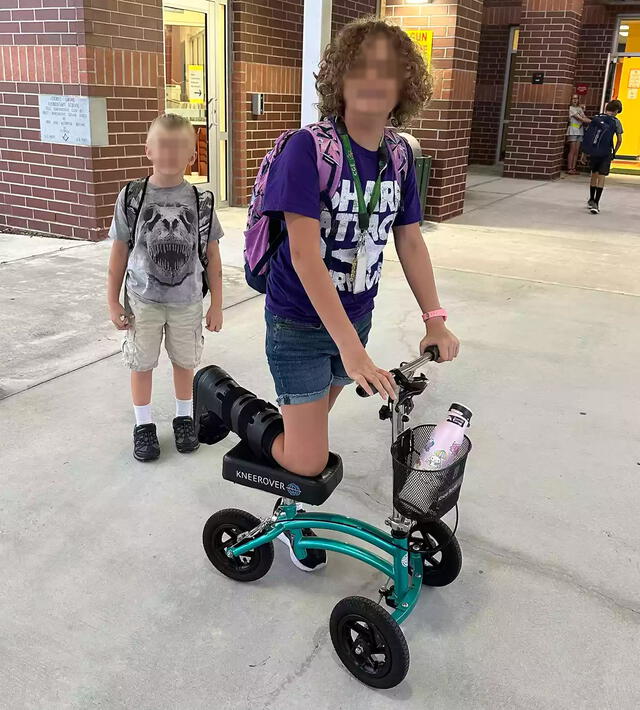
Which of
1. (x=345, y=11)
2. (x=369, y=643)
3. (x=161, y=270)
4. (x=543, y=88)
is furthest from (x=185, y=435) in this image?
(x=543, y=88)

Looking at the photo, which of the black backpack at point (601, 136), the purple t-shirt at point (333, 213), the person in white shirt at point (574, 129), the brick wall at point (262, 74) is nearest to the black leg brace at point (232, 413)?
the purple t-shirt at point (333, 213)

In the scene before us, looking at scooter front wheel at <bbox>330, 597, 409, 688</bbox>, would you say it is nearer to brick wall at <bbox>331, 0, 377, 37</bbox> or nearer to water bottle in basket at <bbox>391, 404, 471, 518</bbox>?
water bottle in basket at <bbox>391, 404, 471, 518</bbox>

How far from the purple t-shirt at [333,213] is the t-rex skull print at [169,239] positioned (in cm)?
88

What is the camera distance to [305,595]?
2234 millimetres

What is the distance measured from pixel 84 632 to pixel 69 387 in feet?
5.89

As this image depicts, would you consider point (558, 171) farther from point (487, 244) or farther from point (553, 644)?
point (553, 644)

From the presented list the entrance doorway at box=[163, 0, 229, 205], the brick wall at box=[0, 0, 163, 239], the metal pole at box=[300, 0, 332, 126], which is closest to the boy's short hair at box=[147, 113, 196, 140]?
the metal pole at box=[300, 0, 332, 126]

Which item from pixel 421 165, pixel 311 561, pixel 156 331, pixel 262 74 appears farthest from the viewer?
pixel 262 74

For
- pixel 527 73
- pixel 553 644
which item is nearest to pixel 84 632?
pixel 553 644

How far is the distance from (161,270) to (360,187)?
47.6 inches

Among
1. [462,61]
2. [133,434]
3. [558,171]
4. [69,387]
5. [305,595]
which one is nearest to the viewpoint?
[305,595]

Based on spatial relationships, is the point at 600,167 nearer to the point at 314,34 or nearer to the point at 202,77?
the point at 202,77

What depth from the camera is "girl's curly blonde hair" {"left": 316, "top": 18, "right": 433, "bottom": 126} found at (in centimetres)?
176

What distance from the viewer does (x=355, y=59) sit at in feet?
5.74
